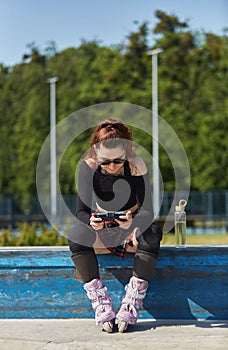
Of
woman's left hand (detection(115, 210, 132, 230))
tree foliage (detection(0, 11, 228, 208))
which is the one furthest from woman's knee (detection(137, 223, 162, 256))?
tree foliage (detection(0, 11, 228, 208))

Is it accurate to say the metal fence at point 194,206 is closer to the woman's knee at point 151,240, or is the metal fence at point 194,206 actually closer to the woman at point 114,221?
the woman at point 114,221

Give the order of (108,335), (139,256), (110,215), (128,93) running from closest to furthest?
(108,335) → (139,256) → (110,215) → (128,93)

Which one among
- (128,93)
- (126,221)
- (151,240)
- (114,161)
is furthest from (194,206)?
(151,240)

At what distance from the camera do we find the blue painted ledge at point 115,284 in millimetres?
4965

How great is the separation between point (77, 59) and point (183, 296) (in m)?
39.8

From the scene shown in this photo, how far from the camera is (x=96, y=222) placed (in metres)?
4.67

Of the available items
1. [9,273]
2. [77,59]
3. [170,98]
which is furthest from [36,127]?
[9,273]

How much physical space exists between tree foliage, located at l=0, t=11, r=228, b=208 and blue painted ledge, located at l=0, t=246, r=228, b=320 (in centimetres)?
3168

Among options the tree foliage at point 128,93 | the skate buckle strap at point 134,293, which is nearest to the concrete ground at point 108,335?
the skate buckle strap at point 134,293

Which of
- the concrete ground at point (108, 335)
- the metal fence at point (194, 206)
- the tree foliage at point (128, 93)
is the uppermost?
the tree foliage at point (128, 93)

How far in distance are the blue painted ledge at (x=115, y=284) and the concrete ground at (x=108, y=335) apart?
3.4 inches

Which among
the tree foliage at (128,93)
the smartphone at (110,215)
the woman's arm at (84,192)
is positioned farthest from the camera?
the tree foliage at (128,93)

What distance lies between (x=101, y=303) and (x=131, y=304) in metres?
0.19

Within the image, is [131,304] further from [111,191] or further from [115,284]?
[111,191]
